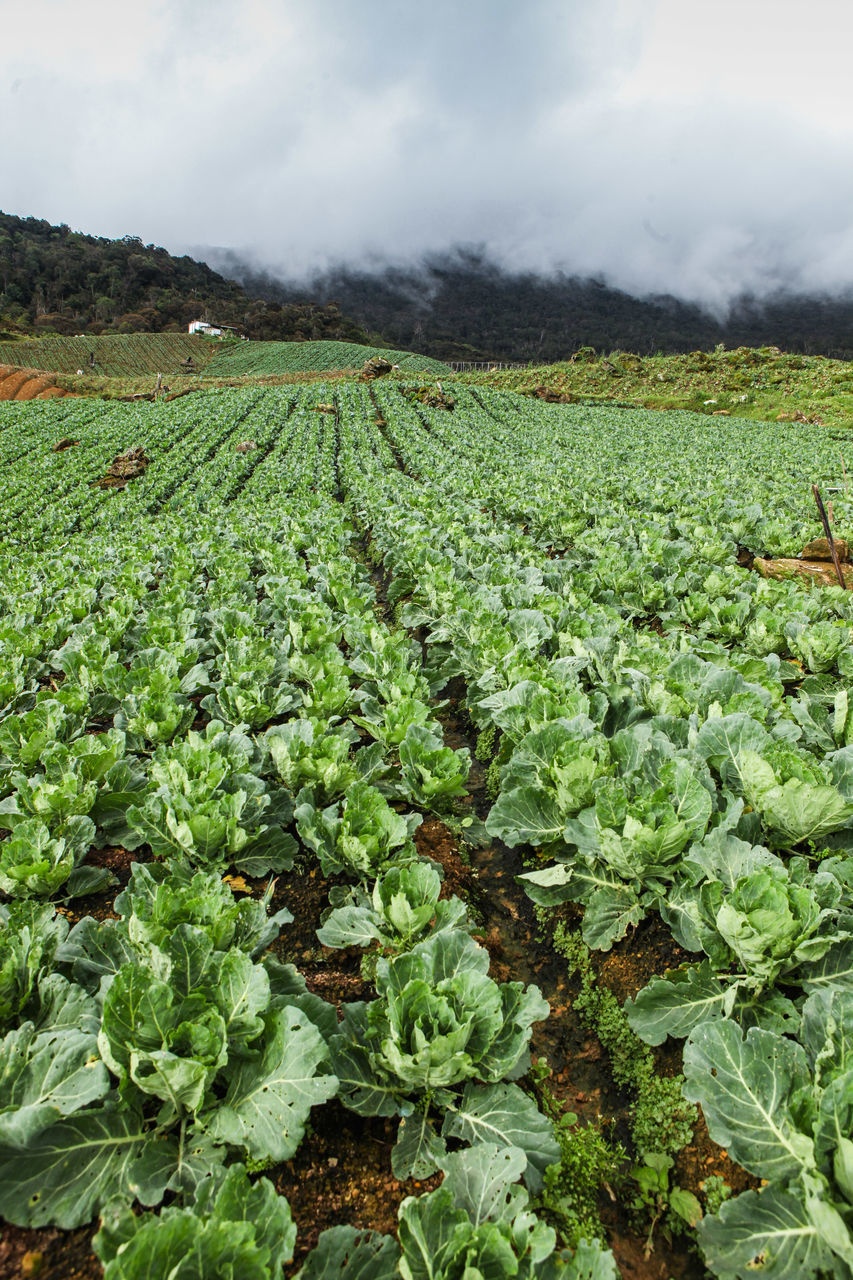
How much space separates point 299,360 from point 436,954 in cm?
6908

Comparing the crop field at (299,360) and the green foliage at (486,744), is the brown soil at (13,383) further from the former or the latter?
the green foliage at (486,744)

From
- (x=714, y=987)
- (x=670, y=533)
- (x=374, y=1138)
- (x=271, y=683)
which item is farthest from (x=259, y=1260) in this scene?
(x=670, y=533)

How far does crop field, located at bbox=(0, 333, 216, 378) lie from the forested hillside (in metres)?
12.9

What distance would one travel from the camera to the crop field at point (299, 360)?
196ft

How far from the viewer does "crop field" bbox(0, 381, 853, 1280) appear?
148 cm

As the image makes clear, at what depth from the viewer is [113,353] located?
61.5 meters

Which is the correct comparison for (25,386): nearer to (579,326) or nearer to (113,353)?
(113,353)

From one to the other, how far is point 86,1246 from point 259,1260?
607 mm

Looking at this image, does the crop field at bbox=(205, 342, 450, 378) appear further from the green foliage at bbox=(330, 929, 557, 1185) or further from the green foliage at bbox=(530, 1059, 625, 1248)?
the green foliage at bbox=(530, 1059, 625, 1248)

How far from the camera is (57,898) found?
2.70 m

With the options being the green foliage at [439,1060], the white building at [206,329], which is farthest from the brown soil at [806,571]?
the white building at [206,329]

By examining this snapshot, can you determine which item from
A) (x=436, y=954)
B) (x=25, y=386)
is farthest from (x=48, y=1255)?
(x=25, y=386)

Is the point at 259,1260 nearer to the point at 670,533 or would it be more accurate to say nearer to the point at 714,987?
the point at 714,987

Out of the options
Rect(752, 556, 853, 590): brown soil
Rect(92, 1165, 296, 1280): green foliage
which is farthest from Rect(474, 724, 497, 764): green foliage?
Rect(752, 556, 853, 590): brown soil
